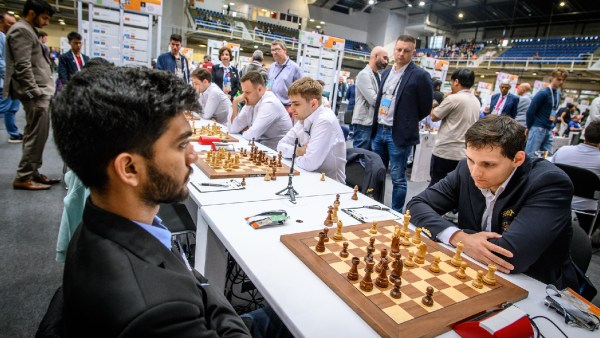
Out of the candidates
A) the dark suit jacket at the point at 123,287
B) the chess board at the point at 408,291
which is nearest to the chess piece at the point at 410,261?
the chess board at the point at 408,291

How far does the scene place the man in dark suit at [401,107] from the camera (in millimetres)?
3529

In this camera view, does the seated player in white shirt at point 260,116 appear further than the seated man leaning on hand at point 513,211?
Yes

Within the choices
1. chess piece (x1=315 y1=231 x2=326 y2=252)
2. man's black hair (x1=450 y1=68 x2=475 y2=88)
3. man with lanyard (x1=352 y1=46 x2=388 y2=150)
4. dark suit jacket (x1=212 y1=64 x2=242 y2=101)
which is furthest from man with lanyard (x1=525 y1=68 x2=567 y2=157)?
dark suit jacket (x1=212 y1=64 x2=242 y2=101)

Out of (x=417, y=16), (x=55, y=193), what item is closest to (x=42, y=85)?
(x=55, y=193)

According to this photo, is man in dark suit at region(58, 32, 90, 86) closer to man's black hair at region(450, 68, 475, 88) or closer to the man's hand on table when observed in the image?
man's black hair at region(450, 68, 475, 88)

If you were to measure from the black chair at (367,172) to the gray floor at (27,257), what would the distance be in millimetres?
1901

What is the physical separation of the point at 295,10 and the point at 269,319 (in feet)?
83.4

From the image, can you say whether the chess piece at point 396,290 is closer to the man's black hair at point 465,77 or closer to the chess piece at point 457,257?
the chess piece at point 457,257

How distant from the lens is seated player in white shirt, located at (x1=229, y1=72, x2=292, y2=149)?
366 centimetres

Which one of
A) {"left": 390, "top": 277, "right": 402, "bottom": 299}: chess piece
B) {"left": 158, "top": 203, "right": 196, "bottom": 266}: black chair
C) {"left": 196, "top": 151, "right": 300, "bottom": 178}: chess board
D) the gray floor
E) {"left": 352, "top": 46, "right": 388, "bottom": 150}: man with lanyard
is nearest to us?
{"left": 390, "top": 277, "right": 402, "bottom": 299}: chess piece

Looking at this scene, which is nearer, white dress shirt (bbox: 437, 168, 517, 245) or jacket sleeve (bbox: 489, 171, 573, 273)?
jacket sleeve (bbox: 489, 171, 573, 273)

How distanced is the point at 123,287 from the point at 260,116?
10.2 ft

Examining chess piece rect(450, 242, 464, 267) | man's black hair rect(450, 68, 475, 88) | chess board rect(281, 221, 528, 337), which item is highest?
man's black hair rect(450, 68, 475, 88)

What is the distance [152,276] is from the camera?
67 centimetres
